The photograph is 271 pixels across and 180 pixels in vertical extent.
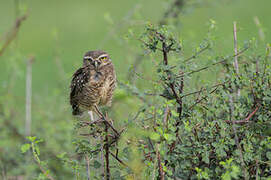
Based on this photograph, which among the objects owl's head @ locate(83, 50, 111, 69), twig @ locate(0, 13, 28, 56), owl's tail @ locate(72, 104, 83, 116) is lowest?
owl's tail @ locate(72, 104, 83, 116)

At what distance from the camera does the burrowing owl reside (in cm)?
428

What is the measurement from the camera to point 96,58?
14.0 ft

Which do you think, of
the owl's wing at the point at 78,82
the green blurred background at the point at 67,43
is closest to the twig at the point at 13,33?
the green blurred background at the point at 67,43

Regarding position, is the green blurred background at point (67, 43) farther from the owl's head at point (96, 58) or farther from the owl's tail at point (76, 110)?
the owl's head at point (96, 58)

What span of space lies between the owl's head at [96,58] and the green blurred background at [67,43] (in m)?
0.27

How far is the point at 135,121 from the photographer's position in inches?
116

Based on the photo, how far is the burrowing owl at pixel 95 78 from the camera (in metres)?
4.28

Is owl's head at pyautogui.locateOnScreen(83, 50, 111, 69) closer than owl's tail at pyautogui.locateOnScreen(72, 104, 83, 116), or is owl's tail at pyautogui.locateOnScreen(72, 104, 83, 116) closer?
owl's head at pyautogui.locateOnScreen(83, 50, 111, 69)

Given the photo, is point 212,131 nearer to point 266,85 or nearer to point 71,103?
point 266,85

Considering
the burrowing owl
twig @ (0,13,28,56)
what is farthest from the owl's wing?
twig @ (0,13,28,56)

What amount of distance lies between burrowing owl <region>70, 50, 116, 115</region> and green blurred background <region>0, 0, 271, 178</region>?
0.12 metres

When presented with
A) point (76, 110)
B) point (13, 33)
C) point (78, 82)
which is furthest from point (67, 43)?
point (78, 82)

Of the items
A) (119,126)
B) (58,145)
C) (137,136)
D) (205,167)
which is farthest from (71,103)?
(205,167)

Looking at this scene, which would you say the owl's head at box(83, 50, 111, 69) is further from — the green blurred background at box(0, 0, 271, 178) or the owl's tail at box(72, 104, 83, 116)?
the owl's tail at box(72, 104, 83, 116)
